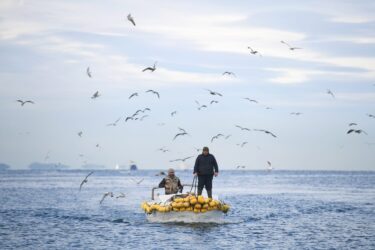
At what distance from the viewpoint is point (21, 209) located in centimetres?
4394

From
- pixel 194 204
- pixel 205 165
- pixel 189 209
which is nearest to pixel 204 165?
pixel 205 165

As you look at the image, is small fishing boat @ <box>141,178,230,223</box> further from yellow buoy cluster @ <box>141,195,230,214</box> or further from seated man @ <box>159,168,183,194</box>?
seated man @ <box>159,168,183,194</box>

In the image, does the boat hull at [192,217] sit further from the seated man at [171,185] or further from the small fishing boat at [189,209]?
the seated man at [171,185]

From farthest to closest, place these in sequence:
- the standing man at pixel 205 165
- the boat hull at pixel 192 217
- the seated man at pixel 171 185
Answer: the seated man at pixel 171 185
the standing man at pixel 205 165
the boat hull at pixel 192 217

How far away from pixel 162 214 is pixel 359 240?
8.66 meters

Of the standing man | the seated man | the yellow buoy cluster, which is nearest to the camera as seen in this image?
the yellow buoy cluster

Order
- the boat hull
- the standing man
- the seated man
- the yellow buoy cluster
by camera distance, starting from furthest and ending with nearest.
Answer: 1. the seated man
2. the standing man
3. the boat hull
4. the yellow buoy cluster

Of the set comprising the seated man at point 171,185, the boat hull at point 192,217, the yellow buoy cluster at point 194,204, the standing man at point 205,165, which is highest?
the standing man at point 205,165

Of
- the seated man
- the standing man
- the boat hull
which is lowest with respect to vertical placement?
the boat hull

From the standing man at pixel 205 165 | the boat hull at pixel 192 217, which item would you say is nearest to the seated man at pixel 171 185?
the boat hull at pixel 192 217

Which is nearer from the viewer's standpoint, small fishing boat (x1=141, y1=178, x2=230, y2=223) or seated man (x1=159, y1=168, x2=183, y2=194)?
small fishing boat (x1=141, y1=178, x2=230, y2=223)

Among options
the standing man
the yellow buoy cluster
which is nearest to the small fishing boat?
the yellow buoy cluster

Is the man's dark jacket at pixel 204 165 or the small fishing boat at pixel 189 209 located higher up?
the man's dark jacket at pixel 204 165

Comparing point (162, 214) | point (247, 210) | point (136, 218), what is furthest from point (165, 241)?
point (247, 210)
